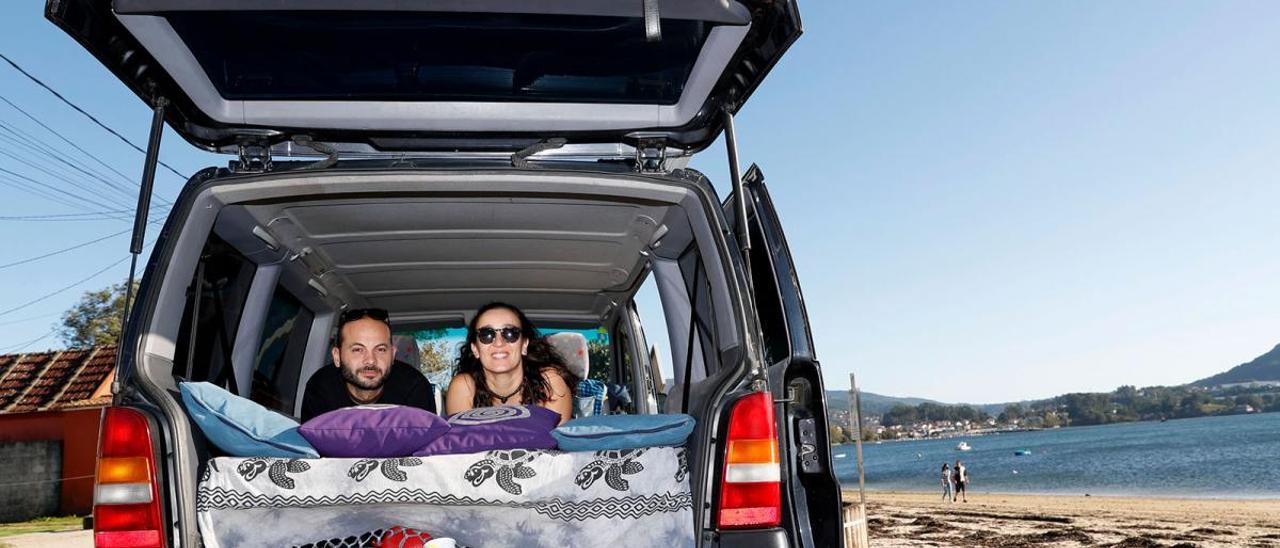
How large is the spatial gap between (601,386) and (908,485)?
3250 inches

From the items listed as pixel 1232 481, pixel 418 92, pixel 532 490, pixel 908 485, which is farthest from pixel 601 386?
pixel 908 485

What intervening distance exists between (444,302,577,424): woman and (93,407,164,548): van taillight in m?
1.54

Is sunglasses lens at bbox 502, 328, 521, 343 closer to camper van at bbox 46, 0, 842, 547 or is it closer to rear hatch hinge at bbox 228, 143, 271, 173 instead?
camper van at bbox 46, 0, 842, 547

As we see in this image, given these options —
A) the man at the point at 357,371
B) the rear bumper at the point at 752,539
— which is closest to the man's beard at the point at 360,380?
the man at the point at 357,371

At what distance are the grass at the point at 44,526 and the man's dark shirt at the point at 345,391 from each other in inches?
866

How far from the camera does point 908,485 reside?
81.9 meters

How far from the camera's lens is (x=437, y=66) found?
2980mm

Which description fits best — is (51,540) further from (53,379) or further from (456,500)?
(456,500)

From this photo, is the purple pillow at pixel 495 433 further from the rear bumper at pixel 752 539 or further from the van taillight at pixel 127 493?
the van taillight at pixel 127 493

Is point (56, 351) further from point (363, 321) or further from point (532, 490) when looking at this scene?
point (532, 490)

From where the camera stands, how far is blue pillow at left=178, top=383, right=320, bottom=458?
2422 millimetres

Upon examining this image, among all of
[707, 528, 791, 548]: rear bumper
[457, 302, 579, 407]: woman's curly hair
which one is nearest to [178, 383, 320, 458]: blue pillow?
[707, 528, 791, 548]: rear bumper

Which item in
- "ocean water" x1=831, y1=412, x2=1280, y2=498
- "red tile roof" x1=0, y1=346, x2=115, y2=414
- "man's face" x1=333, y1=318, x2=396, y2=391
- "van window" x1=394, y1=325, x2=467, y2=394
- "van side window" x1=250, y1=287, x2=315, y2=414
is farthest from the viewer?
"ocean water" x1=831, y1=412, x2=1280, y2=498

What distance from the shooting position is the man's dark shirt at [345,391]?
4082mm
